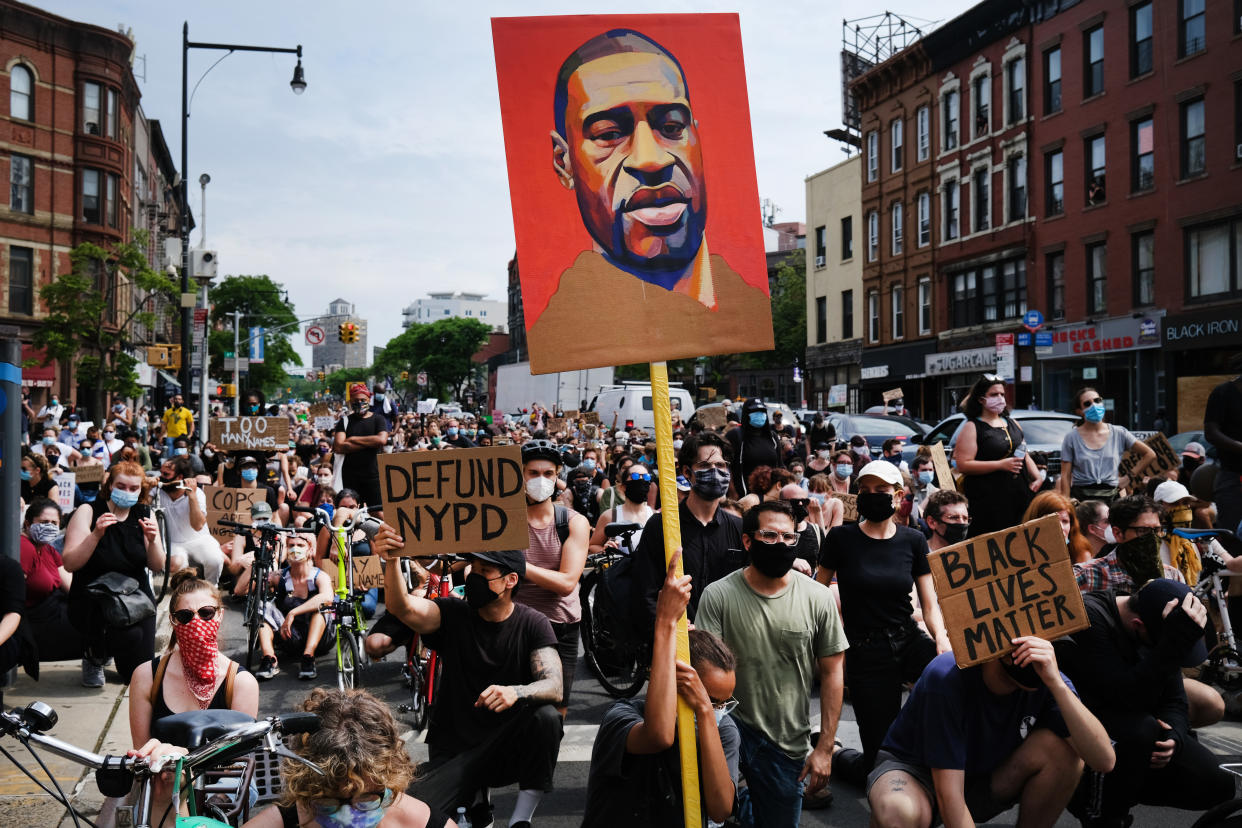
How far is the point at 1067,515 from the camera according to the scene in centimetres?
723

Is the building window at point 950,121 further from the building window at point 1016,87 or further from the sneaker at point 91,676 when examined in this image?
the sneaker at point 91,676

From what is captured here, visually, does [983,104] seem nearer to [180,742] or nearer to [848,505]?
[848,505]

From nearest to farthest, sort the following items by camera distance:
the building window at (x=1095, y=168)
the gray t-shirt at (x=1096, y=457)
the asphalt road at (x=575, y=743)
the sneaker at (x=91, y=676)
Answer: the asphalt road at (x=575, y=743), the sneaker at (x=91, y=676), the gray t-shirt at (x=1096, y=457), the building window at (x=1095, y=168)

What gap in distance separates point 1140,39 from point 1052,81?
3.69 metres

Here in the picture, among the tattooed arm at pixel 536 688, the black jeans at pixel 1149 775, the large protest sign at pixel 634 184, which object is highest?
the large protest sign at pixel 634 184

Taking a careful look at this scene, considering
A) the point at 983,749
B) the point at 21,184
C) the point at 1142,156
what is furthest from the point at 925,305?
the point at 983,749

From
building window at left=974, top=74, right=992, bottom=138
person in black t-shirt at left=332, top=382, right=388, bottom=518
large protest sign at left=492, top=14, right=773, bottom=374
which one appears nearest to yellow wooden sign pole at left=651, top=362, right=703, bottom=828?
large protest sign at left=492, top=14, right=773, bottom=374

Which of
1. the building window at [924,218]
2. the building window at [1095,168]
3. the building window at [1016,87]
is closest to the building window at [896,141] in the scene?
the building window at [924,218]

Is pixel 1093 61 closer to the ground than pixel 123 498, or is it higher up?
higher up

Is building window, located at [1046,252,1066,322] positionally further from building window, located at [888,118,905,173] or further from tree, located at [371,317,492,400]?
tree, located at [371,317,492,400]

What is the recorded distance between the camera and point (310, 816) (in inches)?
121

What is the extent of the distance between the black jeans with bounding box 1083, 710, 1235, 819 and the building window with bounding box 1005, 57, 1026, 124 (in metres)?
32.2

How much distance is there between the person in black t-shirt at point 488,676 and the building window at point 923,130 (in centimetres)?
3721

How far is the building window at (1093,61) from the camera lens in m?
29.8
